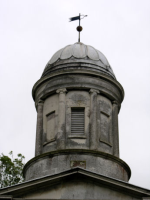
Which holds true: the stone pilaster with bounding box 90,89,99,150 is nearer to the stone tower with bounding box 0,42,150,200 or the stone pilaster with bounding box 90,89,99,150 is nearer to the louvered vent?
the stone tower with bounding box 0,42,150,200

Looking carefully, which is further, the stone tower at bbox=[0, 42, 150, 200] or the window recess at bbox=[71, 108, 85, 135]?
the window recess at bbox=[71, 108, 85, 135]

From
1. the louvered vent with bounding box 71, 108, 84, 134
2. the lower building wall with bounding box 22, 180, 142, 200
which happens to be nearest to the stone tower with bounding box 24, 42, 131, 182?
the louvered vent with bounding box 71, 108, 84, 134

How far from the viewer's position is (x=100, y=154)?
25766 mm

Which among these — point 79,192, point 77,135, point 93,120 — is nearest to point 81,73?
point 93,120

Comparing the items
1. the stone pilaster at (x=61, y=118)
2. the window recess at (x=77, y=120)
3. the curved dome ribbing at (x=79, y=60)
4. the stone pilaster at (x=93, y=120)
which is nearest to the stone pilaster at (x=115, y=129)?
the stone pilaster at (x=93, y=120)

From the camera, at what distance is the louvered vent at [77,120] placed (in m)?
27.0

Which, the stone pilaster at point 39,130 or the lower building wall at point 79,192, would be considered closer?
the lower building wall at point 79,192

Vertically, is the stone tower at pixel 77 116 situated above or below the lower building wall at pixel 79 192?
above

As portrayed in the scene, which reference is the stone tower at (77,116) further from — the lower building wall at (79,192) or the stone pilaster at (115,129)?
the lower building wall at (79,192)

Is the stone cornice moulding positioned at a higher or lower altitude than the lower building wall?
higher

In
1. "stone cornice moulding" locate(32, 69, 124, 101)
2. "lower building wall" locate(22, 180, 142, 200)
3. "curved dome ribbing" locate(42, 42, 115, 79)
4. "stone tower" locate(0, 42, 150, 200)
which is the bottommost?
"lower building wall" locate(22, 180, 142, 200)

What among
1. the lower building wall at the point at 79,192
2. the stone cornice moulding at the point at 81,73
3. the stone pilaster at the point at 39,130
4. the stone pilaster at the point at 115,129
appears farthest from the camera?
the stone cornice moulding at the point at 81,73

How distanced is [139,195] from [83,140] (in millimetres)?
4566

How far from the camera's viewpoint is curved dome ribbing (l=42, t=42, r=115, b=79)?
29.0 meters
